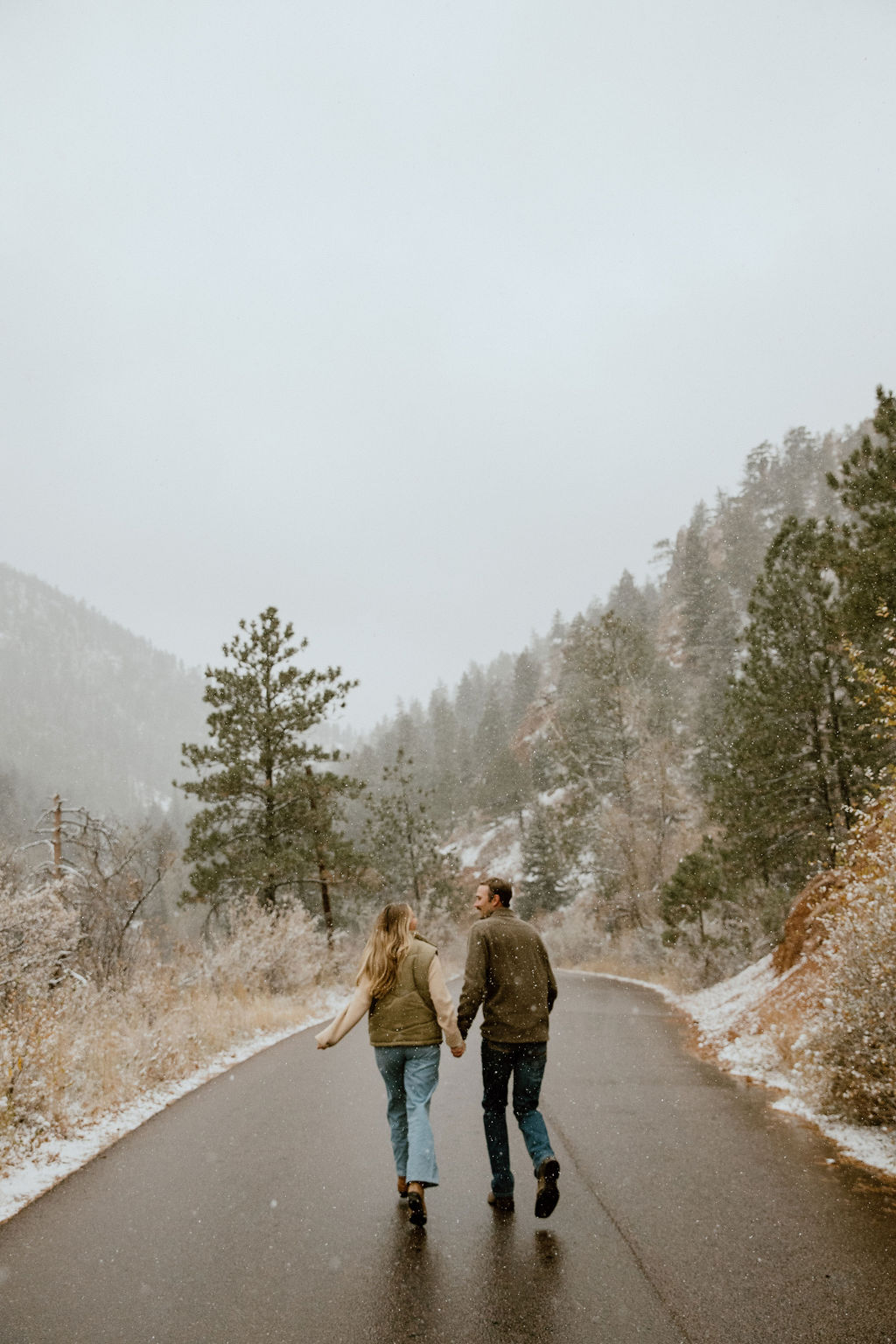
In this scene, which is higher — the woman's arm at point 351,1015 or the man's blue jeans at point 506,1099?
the woman's arm at point 351,1015

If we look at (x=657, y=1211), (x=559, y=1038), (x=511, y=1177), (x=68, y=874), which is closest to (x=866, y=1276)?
(x=657, y=1211)

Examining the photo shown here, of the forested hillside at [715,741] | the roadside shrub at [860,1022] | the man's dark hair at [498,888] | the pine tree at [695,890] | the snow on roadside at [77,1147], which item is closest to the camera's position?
the man's dark hair at [498,888]

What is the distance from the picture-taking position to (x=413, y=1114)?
181 inches

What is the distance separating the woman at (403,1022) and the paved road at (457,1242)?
1.89ft

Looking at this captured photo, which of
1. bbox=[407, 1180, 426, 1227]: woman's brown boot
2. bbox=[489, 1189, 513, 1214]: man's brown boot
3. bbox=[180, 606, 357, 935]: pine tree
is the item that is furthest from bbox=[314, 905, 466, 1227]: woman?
bbox=[180, 606, 357, 935]: pine tree

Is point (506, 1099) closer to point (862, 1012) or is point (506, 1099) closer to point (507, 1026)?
point (507, 1026)

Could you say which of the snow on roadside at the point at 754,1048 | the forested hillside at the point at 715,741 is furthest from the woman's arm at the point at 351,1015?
the forested hillside at the point at 715,741

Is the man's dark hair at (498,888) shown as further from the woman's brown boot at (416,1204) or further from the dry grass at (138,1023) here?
the dry grass at (138,1023)

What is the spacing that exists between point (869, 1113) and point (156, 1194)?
529cm

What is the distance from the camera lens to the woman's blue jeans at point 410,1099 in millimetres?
4469

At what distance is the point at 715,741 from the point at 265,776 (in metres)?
18.5

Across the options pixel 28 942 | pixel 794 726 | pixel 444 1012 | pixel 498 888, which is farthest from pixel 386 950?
pixel 794 726

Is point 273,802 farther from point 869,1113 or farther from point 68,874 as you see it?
point 869,1113

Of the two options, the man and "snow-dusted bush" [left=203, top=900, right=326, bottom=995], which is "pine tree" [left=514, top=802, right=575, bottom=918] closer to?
"snow-dusted bush" [left=203, top=900, right=326, bottom=995]
